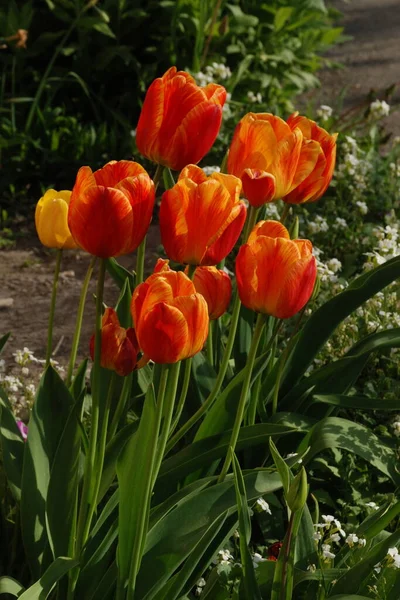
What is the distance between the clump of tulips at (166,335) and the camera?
150cm

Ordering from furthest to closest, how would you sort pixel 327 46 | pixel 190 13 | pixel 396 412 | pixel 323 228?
1. pixel 327 46
2. pixel 190 13
3. pixel 323 228
4. pixel 396 412

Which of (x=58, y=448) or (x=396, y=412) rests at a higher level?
(x=58, y=448)

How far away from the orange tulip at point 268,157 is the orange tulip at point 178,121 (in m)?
0.07

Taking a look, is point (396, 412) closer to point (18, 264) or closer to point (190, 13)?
point (18, 264)

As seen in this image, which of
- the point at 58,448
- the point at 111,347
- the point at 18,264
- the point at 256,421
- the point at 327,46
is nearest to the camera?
the point at 111,347

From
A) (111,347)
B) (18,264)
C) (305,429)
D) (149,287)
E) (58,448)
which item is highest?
(149,287)

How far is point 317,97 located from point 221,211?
13.5 ft

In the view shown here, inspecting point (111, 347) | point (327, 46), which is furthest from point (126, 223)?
point (327, 46)

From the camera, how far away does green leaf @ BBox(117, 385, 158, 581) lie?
1578mm

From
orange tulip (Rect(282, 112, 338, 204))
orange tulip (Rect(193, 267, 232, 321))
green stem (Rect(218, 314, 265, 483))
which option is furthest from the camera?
orange tulip (Rect(282, 112, 338, 204))

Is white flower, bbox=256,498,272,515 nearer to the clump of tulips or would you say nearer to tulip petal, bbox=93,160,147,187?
the clump of tulips

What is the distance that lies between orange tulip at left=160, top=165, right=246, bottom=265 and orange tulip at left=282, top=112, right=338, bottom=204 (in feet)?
1.06

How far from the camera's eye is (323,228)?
3369 mm

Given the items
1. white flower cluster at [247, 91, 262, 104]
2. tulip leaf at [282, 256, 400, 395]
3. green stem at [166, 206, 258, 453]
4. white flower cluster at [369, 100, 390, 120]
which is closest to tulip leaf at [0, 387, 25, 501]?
green stem at [166, 206, 258, 453]
